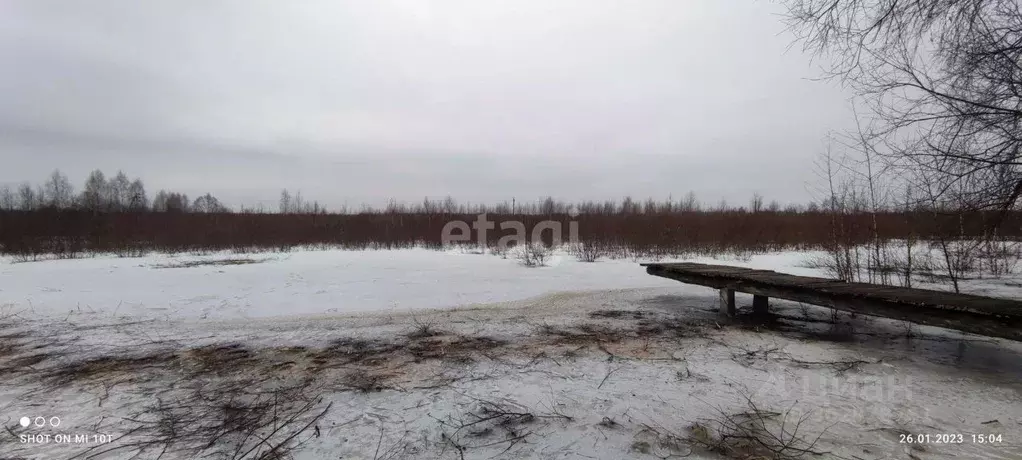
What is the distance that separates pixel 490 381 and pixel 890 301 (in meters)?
3.52

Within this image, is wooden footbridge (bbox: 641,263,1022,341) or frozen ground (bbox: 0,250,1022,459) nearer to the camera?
frozen ground (bbox: 0,250,1022,459)

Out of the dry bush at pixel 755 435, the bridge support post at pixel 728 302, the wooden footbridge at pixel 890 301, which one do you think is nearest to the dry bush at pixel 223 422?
the dry bush at pixel 755 435

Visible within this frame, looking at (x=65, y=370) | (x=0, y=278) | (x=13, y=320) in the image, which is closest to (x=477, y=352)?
(x=65, y=370)

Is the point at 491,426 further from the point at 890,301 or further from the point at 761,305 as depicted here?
A: the point at 761,305

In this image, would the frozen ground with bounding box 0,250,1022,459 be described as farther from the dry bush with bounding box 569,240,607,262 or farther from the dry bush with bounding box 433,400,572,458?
the dry bush with bounding box 569,240,607,262

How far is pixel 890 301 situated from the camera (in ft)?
12.9

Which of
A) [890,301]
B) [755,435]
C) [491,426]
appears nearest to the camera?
[755,435]

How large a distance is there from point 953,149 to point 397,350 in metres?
5.96

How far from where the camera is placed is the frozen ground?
263 centimetres

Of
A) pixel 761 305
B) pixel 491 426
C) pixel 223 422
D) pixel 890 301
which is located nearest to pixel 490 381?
pixel 491 426

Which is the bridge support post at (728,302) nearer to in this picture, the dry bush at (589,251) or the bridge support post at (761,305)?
the bridge support post at (761,305)

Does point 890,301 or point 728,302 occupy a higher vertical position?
point 890,301

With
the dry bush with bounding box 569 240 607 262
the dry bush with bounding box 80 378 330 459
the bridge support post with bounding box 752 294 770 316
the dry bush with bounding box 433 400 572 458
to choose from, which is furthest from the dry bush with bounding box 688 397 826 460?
the dry bush with bounding box 569 240 607 262

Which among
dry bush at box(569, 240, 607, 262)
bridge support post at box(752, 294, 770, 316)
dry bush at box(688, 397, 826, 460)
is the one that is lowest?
dry bush at box(688, 397, 826, 460)
